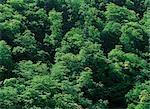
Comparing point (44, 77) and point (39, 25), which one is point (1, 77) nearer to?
→ point (44, 77)

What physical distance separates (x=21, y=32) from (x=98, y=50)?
744 centimetres

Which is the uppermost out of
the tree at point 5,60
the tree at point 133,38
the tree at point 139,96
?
A: the tree at point 133,38

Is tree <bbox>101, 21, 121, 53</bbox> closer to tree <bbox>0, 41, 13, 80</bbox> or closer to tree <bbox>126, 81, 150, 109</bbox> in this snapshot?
tree <bbox>126, 81, 150, 109</bbox>

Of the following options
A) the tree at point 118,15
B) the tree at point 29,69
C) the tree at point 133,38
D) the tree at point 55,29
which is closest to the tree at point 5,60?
the tree at point 29,69

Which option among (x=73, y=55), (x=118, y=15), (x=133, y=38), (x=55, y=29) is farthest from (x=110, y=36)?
(x=73, y=55)

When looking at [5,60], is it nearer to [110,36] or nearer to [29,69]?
[29,69]

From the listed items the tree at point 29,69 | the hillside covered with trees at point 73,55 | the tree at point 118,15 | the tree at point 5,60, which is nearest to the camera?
the hillside covered with trees at point 73,55

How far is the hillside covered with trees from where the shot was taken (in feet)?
107

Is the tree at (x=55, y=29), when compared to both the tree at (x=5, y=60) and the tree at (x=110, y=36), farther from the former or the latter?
the tree at (x=5, y=60)

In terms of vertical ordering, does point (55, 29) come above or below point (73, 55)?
above

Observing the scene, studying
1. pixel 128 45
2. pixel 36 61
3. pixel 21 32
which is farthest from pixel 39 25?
pixel 128 45

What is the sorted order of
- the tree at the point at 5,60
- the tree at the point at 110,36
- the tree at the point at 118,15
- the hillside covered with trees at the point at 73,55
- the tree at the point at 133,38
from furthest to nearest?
the tree at the point at 118,15 < the tree at the point at 110,36 < the tree at the point at 133,38 < the tree at the point at 5,60 < the hillside covered with trees at the point at 73,55

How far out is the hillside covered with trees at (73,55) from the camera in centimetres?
3259

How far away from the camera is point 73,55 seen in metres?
37.0
